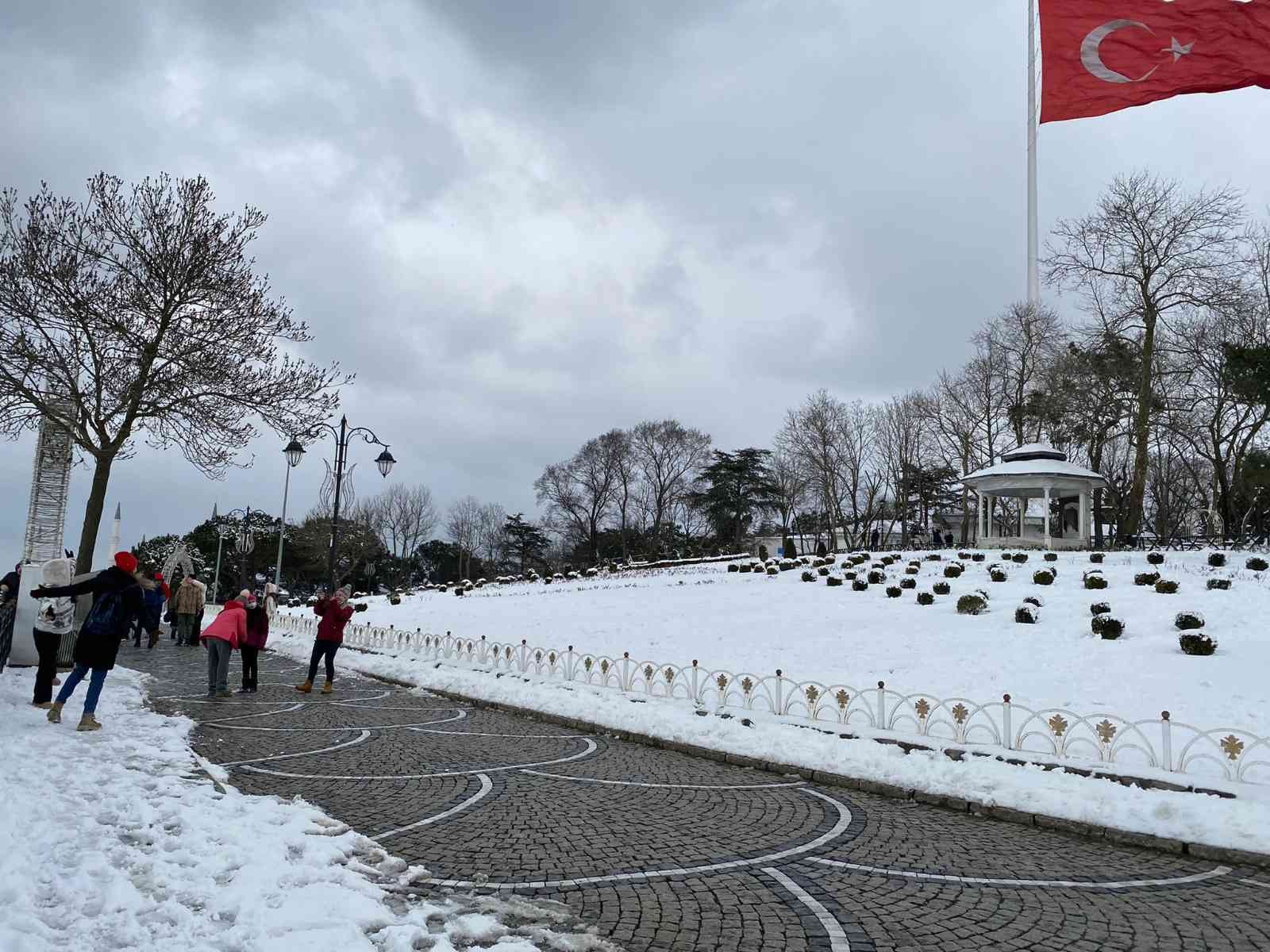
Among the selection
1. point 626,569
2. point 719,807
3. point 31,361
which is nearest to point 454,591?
point 626,569

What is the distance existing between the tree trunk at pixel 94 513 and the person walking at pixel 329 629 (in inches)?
174

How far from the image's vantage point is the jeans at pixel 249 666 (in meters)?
12.8

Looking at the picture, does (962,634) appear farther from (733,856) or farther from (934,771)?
(733,856)

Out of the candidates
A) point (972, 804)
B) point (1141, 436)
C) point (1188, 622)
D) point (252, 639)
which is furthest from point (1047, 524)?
point (252, 639)

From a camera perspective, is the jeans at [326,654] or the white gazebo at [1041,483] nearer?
the jeans at [326,654]

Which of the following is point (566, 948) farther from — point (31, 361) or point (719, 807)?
point (31, 361)

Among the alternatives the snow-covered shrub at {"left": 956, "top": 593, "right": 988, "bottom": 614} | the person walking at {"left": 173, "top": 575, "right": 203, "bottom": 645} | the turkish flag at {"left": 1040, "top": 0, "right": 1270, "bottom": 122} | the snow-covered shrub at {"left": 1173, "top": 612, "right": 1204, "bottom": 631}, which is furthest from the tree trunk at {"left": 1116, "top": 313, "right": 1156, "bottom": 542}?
the person walking at {"left": 173, "top": 575, "right": 203, "bottom": 645}

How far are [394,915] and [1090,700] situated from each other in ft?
32.5

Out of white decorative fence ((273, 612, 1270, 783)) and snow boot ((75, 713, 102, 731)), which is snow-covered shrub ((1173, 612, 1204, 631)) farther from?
snow boot ((75, 713, 102, 731))

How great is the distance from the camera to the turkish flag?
50.2 feet

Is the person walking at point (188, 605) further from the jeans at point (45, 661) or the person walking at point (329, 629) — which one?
the jeans at point (45, 661)

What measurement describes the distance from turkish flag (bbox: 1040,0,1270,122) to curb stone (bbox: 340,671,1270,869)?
15036 millimetres

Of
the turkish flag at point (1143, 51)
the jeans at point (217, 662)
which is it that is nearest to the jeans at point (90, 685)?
the jeans at point (217, 662)

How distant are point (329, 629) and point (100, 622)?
5354 millimetres
